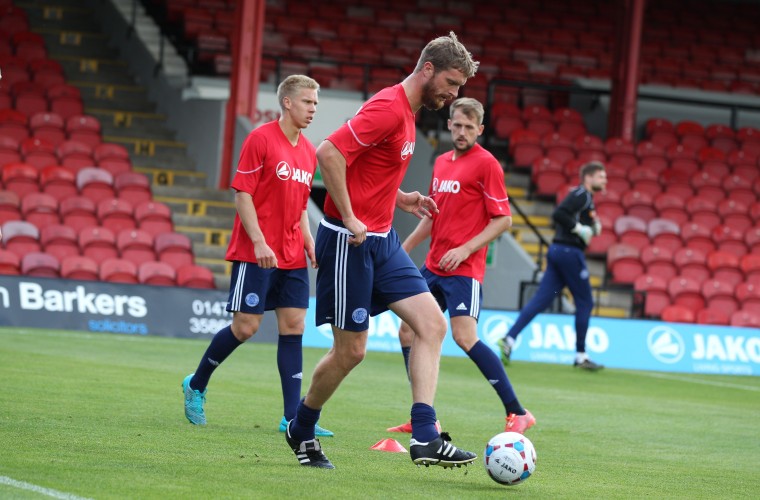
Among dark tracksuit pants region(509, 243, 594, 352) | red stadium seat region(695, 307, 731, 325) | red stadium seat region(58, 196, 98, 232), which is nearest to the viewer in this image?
dark tracksuit pants region(509, 243, 594, 352)

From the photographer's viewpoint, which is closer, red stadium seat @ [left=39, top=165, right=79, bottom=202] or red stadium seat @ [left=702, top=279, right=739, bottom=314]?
red stadium seat @ [left=39, top=165, right=79, bottom=202]

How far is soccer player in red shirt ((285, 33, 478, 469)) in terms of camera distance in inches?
257

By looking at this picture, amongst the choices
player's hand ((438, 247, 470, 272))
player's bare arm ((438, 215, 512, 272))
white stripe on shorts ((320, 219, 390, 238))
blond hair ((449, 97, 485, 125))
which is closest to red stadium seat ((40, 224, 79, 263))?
blond hair ((449, 97, 485, 125))

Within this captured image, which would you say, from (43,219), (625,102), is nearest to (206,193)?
(43,219)

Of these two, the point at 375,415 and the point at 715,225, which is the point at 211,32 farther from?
the point at 375,415

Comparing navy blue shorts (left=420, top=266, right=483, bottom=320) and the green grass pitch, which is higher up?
navy blue shorts (left=420, top=266, right=483, bottom=320)

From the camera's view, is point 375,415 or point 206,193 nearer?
point 375,415

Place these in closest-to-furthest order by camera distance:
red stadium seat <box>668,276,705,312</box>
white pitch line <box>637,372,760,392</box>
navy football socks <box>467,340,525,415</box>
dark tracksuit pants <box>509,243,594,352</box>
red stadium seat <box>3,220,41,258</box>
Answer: navy football socks <box>467,340,525,415</box> < dark tracksuit pants <box>509,243,594,352</box> < white pitch line <box>637,372,760,392</box> < red stadium seat <box>3,220,41,258</box> < red stadium seat <box>668,276,705,312</box>

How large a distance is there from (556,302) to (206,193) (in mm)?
6284

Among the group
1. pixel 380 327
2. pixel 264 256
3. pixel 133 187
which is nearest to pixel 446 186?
pixel 264 256

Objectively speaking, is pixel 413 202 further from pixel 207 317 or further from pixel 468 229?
pixel 207 317

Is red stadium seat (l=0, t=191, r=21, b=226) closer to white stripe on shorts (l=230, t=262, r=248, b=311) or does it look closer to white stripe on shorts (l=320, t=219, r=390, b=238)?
white stripe on shorts (l=230, t=262, r=248, b=311)

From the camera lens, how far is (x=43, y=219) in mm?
18500

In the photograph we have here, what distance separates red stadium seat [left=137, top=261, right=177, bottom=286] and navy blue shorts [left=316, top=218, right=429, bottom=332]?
37.6 feet
